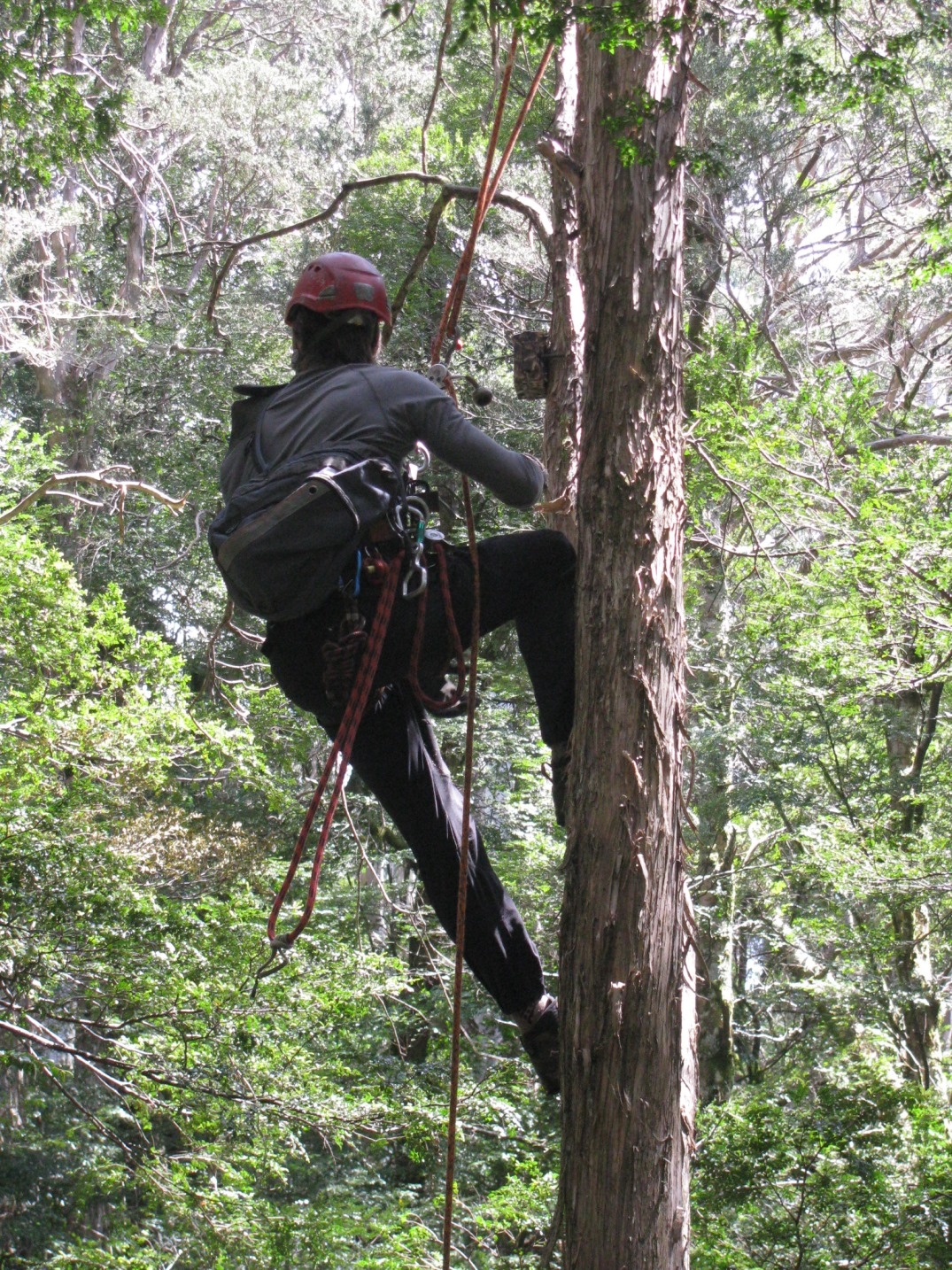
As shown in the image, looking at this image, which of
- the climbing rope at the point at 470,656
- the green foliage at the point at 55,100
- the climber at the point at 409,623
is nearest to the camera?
the climbing rope at the point at 470,656

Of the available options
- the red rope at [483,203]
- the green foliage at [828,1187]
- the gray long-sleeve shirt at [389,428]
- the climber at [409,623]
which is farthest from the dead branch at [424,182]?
the green foliage at [828,1187]

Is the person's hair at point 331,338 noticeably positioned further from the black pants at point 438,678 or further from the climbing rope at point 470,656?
the black pants at point 438,678

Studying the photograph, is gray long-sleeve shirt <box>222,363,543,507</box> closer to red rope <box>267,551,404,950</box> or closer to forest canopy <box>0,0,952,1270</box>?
red rope <box>267,551,404,950</box>

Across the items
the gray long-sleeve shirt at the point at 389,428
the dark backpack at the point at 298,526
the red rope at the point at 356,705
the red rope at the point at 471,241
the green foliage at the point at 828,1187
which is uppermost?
the red rope at the point at 471,241

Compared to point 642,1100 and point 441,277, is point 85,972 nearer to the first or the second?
point 642,1100

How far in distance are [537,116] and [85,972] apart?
808cm

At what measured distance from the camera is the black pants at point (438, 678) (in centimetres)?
264

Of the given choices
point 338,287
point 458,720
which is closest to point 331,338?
point 338,287

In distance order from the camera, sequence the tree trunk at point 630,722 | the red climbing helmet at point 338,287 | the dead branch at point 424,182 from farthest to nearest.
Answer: the dead branch at point 424,182 → the red climbing helmet at point 338,287 → the tree trunk at point 630,722

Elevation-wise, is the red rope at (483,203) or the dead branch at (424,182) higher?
the dead branch at (424,182)

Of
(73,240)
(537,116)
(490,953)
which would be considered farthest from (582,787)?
(73,240)

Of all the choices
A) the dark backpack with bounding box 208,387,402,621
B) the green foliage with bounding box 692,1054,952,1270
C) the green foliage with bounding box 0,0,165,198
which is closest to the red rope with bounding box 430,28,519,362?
the dark backpack with bounding box 208,387,402,621

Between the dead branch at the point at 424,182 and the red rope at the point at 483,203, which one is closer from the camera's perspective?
the red rope at the point at 483,203

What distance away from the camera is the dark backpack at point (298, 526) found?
243 cm
